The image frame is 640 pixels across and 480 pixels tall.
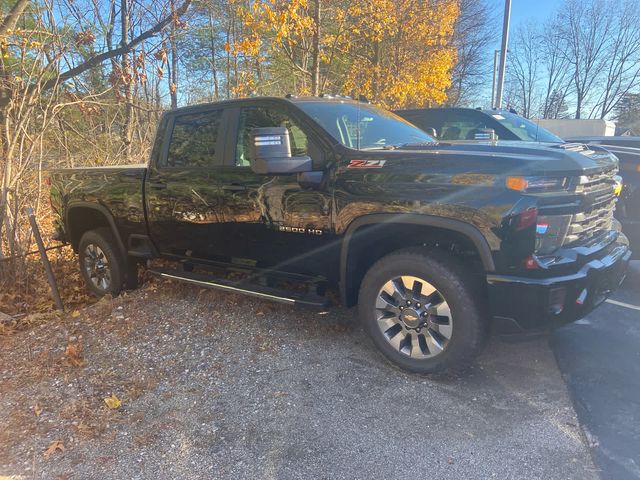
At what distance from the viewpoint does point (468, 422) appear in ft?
9.49

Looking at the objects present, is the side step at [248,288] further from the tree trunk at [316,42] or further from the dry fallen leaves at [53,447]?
the tree trunk at [316,42]

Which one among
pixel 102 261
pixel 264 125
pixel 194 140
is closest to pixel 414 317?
pixel 264 125

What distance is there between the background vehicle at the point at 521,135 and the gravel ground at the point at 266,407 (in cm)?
253

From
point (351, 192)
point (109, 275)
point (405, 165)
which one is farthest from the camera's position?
point (109, 275)

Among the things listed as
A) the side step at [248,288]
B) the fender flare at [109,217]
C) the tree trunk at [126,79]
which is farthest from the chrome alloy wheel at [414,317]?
the tree trunk at [126,79]

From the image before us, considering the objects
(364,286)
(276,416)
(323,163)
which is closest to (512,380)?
(364,286)

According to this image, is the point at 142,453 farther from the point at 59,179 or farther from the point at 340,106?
the point at 59,179

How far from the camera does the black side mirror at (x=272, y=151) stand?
129 inches

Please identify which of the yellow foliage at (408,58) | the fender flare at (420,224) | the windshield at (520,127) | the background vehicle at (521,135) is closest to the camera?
the fender flare at (420,224)

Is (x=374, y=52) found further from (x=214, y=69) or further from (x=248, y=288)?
(x=248, y=288)

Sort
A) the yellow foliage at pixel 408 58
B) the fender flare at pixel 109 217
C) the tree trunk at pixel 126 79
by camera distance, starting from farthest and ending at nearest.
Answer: the yellow foliage at pixel 408 58
the tree trunk at pixel 126 79
the fender flare at pixel 109 217

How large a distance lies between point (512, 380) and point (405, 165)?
1689mm

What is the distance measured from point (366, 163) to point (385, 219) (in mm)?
426

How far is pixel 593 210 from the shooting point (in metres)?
3.21
